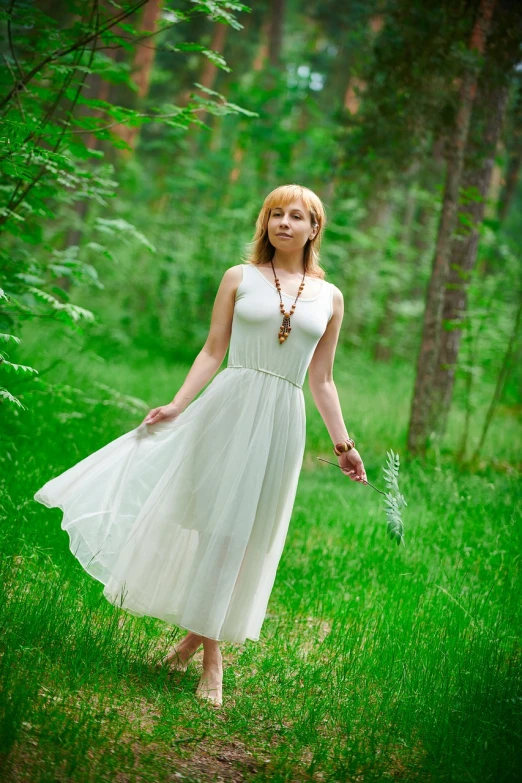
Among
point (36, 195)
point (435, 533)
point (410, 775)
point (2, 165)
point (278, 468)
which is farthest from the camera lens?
point (435, 533)

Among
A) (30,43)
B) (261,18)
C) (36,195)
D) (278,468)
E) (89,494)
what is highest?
(261,18)

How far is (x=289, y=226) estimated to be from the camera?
3498 millimetres

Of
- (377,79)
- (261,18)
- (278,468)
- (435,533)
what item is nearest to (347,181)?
(377,79)

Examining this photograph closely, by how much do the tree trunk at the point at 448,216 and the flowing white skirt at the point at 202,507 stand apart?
4726 mm

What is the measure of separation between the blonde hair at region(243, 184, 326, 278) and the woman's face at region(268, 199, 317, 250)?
0.03m

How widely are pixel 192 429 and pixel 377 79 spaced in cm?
711

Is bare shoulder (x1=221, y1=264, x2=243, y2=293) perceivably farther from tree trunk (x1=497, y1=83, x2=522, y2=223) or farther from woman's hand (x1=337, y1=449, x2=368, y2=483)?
tree trunk (x1=497, y1=83, x2=522, y2=223)

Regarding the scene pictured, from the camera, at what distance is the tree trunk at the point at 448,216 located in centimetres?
765

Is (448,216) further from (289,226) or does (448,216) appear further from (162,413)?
(162,413)

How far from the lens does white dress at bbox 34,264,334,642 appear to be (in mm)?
3338

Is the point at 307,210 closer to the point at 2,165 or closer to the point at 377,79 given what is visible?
the point at 2,165

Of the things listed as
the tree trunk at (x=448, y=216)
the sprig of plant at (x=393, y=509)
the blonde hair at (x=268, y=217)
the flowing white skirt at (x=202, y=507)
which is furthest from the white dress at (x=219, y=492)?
the tree trunk at (x=448, y=216)

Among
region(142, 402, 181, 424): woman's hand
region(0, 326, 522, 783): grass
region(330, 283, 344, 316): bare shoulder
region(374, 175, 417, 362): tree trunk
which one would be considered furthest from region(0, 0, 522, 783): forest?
region(374, 175, 417, 362): tree trunk

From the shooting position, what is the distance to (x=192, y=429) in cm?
346
